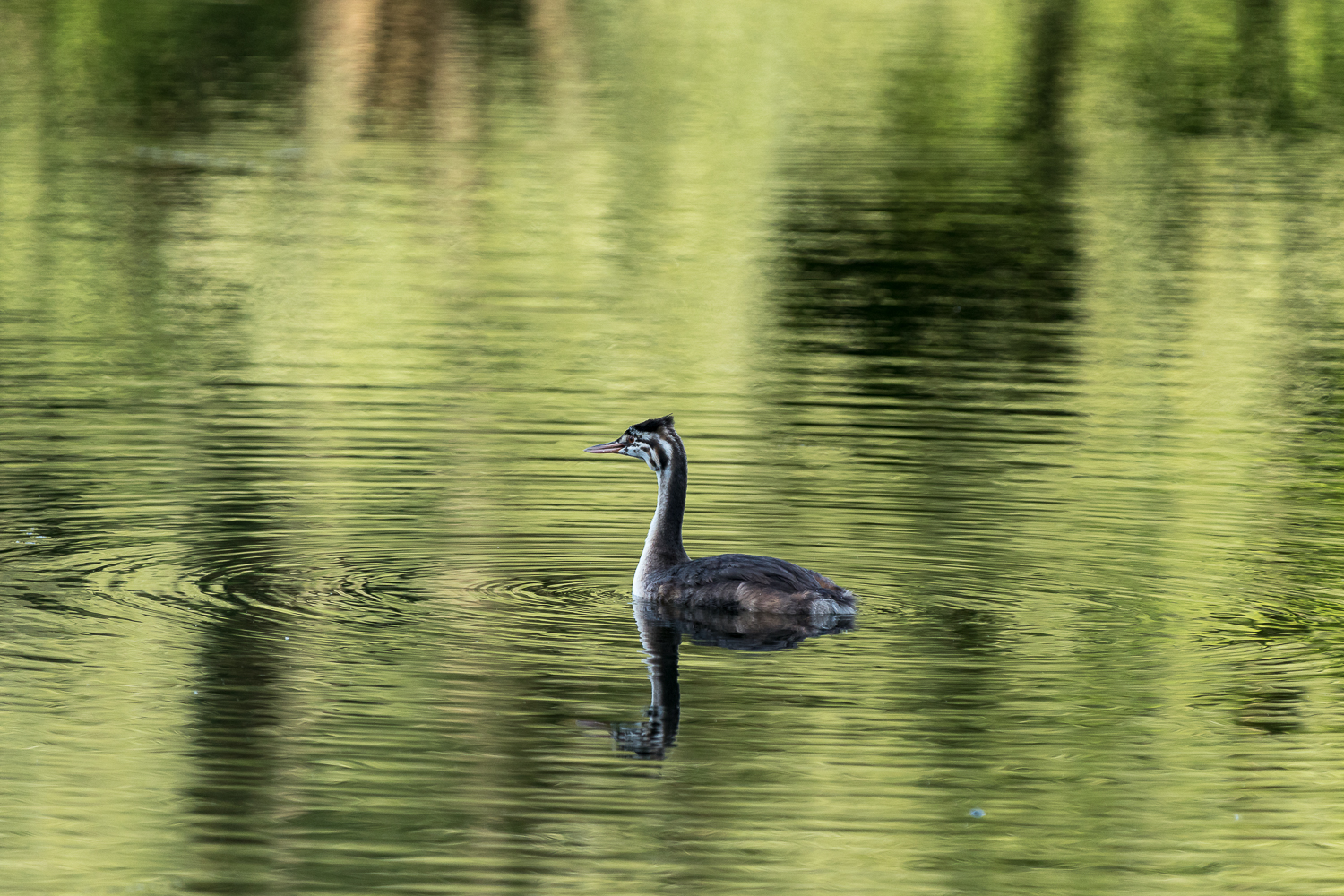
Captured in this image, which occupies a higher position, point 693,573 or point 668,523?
point 668,523

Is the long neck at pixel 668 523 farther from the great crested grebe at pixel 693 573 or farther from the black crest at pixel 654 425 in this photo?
the black crest at pixel 654 425

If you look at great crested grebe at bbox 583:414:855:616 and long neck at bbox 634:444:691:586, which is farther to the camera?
long neck at bbox 634:444:691:586

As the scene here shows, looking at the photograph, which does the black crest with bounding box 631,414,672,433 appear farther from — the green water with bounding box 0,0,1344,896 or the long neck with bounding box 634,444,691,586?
the green water with bounding box 0,0,1344,896

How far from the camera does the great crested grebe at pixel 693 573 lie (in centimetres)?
1356

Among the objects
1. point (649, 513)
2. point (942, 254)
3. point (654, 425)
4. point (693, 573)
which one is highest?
point (654, 425)

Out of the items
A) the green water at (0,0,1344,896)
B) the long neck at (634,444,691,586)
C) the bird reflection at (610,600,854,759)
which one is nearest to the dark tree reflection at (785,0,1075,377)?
the green water at (0,0,1344,896)

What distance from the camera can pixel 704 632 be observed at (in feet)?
45.6

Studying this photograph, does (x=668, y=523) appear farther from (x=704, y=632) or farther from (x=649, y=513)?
(x=649, y=513)

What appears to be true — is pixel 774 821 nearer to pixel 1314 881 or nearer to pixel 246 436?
pixel 1314 881

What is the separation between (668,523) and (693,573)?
608mm

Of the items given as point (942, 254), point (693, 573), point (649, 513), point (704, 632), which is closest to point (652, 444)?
point (693, 573)

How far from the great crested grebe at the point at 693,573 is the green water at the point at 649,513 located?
1.00 feet

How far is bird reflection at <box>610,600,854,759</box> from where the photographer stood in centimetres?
1264

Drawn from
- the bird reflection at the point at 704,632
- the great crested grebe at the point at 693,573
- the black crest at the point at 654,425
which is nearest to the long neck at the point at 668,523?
the great crested grebe at the point at 693,573
